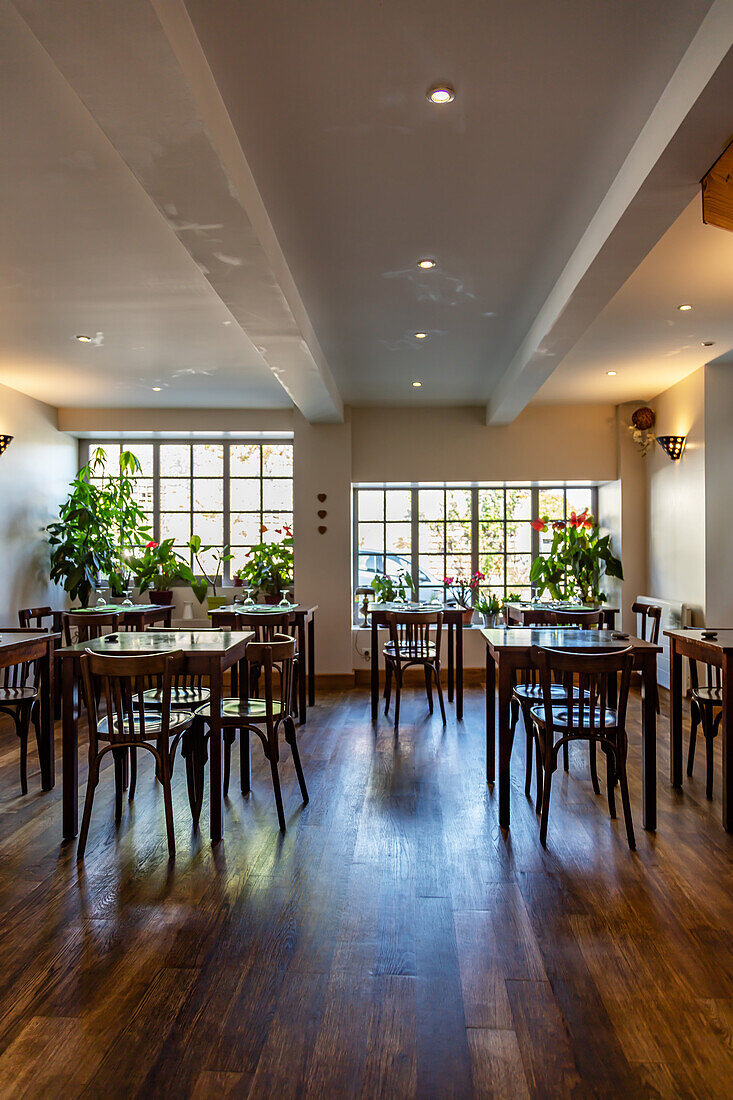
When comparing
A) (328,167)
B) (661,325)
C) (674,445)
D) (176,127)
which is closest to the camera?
(176,127)

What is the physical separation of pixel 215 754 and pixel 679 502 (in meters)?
4.97

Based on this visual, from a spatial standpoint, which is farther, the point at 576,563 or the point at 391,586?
the point at 391,586

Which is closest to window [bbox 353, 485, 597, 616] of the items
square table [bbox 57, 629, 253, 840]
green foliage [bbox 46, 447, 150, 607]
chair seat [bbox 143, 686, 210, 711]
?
green foliage [bbox 46, 447, 150, 607]

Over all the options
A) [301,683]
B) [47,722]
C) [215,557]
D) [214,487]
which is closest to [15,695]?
[47,722]

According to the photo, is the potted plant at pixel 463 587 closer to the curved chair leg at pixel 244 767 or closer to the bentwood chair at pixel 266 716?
the curved chair leg at pixel 244 767

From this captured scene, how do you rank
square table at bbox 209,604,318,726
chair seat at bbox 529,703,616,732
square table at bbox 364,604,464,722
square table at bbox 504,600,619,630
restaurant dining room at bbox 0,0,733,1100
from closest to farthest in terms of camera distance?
1. restaurant dining room at bbox 0,0,733,1100
2. chair seat at bbox 529,703,616,732
3. square table at bbox 209,604,318,726
4. square table at bbox 364,604,464,722
5. square table at bbox 504,600,619,630

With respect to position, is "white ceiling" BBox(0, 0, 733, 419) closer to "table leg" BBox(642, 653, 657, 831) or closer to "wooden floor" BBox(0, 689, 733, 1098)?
"table leg" BBox(642, 653, 657, 831)

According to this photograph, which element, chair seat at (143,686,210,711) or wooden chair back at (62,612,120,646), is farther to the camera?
wooden chair back at (62,612,120,646)

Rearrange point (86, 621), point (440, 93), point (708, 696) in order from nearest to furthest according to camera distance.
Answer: point (440, 93), point (708, 696), point (86, 621)

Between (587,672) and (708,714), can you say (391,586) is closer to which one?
(708,714)

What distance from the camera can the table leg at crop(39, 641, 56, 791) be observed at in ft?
13.4

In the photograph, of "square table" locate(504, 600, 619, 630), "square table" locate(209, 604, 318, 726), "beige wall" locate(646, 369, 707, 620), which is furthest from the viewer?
"square table" locate(504, 600, 619, 630)

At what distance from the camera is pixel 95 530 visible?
24.2 ft

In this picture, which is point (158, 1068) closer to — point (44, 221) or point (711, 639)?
point (711, 639)
